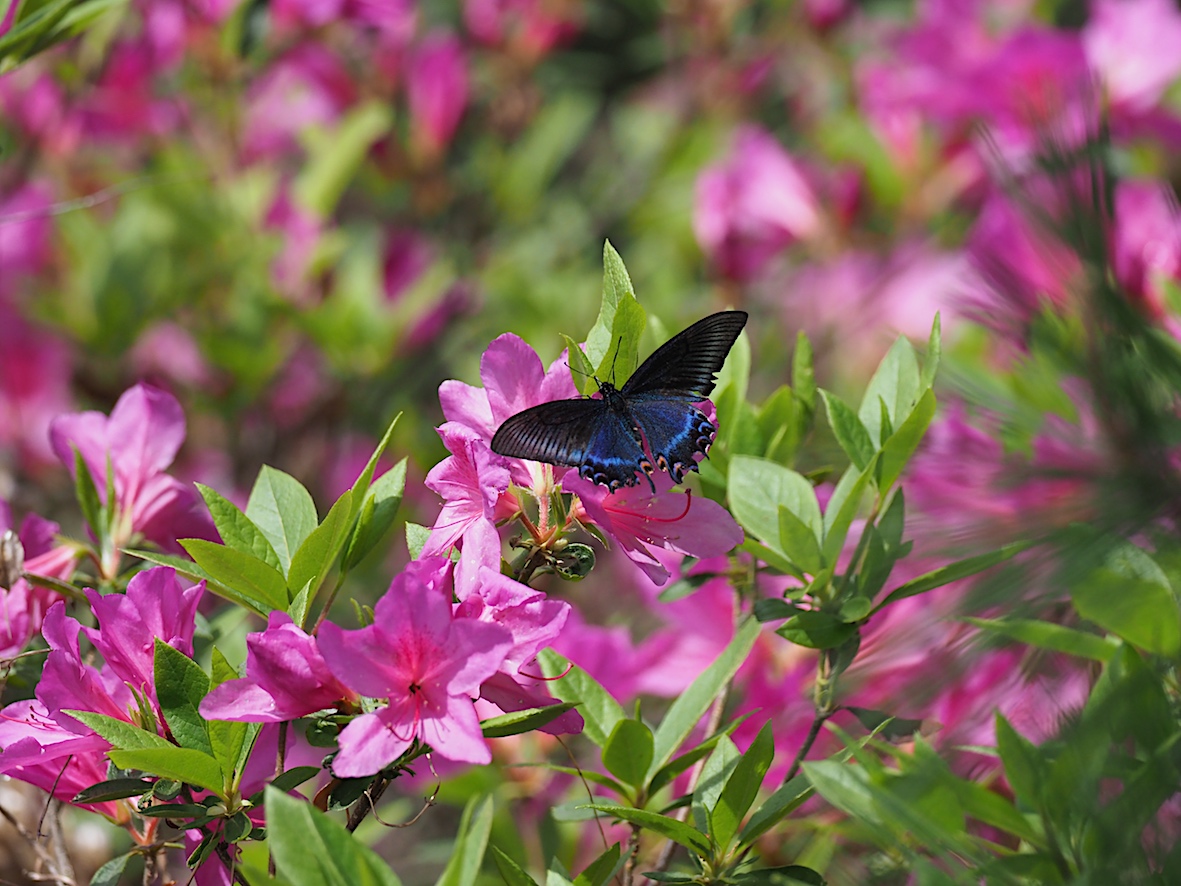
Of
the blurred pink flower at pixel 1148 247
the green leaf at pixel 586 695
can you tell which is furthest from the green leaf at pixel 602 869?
the blurred pink flower at pixel 1148 247

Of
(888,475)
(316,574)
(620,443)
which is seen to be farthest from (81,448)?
(888,475)

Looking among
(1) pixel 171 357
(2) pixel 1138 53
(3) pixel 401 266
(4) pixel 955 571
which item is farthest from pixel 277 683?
(2) pixel 1138 53

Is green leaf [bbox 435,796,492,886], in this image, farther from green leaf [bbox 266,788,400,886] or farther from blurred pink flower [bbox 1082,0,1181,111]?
blurred pink flower [bbox 1082,0,1181,111]

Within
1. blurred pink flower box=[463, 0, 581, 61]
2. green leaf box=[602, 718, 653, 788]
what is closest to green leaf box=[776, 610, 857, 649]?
green leaf box=[602, 718, 653, 788]

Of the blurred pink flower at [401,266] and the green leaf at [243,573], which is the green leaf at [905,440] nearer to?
the green leaf at [243,573]

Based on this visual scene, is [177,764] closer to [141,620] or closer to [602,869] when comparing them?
[141,620]

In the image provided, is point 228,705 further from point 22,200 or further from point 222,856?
point 22,200
